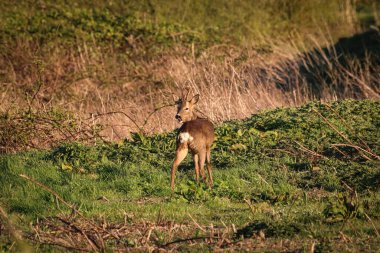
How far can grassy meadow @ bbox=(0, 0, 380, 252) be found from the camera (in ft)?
22.3

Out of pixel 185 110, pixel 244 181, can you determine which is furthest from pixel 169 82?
pixel 244 181

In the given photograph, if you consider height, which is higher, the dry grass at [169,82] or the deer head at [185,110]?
the deer head at [185,110]

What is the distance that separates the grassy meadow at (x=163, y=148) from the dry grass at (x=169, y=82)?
0.06 metres

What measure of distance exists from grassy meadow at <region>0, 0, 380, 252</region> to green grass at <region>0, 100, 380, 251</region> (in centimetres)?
3

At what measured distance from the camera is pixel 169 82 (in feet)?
55.7

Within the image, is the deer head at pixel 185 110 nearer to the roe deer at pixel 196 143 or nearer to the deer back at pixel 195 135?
the roe deer at pixel 196 143

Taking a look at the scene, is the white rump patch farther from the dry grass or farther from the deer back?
the dry grass

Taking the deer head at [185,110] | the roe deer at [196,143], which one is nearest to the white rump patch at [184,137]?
the roe deer at [196,143]

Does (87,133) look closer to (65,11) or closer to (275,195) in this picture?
(275,195)

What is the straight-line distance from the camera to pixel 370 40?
2309 centimetres

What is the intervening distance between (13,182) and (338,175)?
4.25 m

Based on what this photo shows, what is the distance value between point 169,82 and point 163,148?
622 cm

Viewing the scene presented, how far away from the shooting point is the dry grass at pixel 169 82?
14.0m

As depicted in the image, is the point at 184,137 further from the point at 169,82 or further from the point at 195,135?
the point at 169,82
